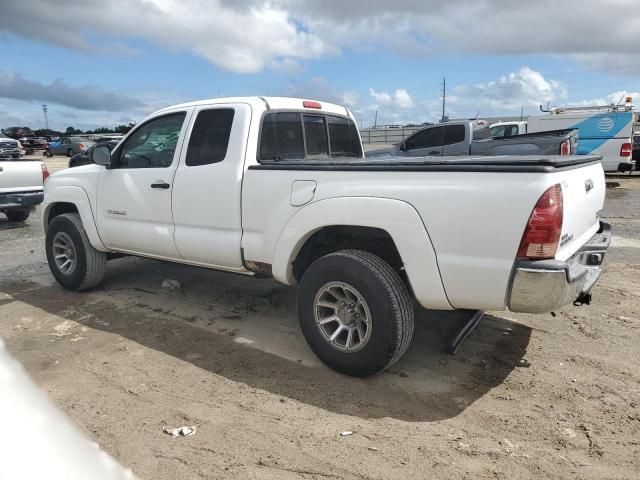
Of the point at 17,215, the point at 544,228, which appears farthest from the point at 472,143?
the point at 17,215

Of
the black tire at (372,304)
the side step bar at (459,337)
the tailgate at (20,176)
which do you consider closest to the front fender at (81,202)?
the black tire at (372,304)

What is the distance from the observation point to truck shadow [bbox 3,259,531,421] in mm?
3248

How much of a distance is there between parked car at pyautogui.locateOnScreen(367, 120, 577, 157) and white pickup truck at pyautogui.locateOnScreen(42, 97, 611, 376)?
6.44 meters

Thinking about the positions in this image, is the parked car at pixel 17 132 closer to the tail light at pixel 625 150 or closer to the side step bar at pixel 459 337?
the tail light at pixel 625 150

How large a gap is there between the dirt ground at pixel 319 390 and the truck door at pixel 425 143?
7.91 metres

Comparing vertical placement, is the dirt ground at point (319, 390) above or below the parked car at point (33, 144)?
below

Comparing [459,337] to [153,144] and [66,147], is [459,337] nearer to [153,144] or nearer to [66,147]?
[153,144]

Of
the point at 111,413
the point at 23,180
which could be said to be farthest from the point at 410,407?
the point at 23,180

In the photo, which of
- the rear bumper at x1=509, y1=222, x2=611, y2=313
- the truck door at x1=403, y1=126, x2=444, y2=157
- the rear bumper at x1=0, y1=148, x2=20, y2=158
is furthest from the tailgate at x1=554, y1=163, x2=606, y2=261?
the rear bumper at x1=0, y1=148, x2=20, y2=158

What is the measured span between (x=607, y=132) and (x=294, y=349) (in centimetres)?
1519

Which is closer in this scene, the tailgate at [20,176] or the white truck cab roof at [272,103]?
the white truck cab roof at [272,103]

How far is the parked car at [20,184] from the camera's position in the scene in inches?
354

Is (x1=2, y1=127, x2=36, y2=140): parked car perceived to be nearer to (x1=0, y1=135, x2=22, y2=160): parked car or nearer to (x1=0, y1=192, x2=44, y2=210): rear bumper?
(x1=0, y1=135, x2=22, y2=160): parked car

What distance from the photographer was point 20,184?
30.1ft
